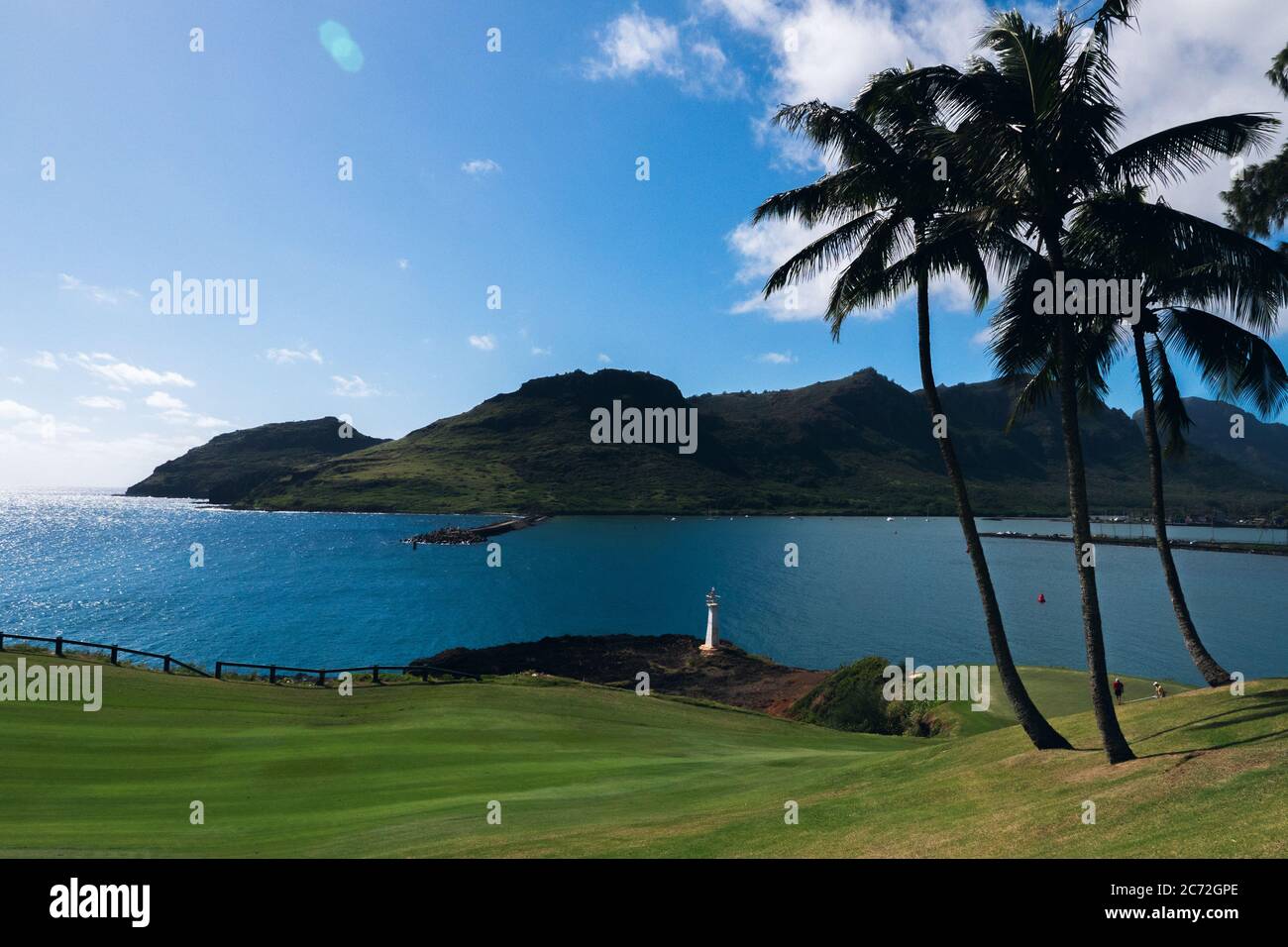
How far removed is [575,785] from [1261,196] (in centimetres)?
2758

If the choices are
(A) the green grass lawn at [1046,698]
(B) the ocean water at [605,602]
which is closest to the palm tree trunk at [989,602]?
(A) the green grass lawn at [1046,698]

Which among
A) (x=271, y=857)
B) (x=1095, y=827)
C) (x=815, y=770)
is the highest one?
(x=1095, y=827)

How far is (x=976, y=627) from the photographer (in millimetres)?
90000

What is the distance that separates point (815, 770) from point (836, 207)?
1733cm

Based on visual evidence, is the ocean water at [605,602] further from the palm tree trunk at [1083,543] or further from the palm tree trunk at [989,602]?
the palm tree trunk at [1083,543]

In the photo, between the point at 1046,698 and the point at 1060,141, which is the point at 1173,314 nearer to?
the point at 1060,141

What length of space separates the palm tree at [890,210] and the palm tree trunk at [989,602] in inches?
1.4

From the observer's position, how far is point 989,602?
1805cm
